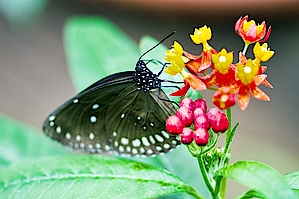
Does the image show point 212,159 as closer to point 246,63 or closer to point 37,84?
point 246,63

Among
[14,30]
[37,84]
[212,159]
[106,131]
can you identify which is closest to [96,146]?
[106,131]

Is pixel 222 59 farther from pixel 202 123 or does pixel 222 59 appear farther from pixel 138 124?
pixel 138 124

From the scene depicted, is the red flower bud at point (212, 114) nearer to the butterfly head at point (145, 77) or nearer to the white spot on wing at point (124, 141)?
the butterfly head at point (145, 77)

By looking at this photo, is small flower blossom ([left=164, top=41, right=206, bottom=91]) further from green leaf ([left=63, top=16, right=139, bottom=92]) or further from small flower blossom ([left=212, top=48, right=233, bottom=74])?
green leaf ([left=63, top=16, right=139, bottom=92])

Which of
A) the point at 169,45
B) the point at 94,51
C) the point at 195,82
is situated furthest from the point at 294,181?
the point at 169,45

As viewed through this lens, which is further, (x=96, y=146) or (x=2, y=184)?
(x=96, y=146)

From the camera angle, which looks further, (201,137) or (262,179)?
(201,137)

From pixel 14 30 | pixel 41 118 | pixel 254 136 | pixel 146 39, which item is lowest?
pixel 254 136
